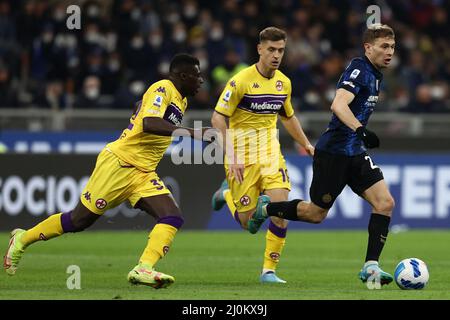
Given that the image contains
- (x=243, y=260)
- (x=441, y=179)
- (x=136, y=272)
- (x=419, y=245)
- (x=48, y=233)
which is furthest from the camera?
(x=441, y=179)

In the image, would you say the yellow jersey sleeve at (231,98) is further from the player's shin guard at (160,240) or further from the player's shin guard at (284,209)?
the player's shin guard at (160,240)

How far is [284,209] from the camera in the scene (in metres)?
11.5

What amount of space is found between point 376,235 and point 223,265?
3.21 meters

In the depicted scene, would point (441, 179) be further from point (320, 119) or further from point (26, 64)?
point (26, 64)

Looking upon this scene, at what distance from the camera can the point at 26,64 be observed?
22656mm

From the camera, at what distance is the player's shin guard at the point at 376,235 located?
1076 centimetres

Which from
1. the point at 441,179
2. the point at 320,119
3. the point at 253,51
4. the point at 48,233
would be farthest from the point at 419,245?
the point at 253,51

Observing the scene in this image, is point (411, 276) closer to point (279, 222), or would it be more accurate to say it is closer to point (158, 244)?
point (279, 222)

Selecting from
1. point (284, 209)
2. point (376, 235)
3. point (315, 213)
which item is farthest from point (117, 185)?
point (376, 235)

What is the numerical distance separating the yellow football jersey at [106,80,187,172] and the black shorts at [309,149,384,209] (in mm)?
1469

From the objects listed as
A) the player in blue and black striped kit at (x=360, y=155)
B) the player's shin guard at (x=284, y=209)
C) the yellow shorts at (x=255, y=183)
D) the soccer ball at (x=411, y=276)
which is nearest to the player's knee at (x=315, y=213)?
the player in blue and black striped kit at (x=360, y=155)

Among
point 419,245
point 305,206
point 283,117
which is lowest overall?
point 419,245

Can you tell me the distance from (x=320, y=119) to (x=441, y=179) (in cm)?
269
